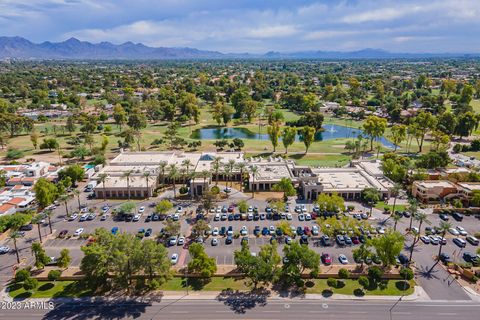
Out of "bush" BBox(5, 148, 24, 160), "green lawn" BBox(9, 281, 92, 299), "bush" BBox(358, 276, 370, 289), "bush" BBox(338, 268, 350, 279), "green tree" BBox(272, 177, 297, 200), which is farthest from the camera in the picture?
"bush" BBox(5, 148, 24, 160)

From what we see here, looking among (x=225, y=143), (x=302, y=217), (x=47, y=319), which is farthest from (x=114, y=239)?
(x=225, y=143)

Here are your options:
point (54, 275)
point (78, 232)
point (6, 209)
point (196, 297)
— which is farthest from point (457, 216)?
point (6, 209)

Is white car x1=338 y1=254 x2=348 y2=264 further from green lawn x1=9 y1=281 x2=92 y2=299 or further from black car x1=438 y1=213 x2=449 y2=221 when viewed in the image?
green lawn x1=9 y1=281 x2=92 y2=299

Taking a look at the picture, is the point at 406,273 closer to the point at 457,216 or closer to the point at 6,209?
the point at 457,216

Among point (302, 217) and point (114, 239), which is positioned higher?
point (114, 239)

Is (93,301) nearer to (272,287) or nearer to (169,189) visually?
(272,287)

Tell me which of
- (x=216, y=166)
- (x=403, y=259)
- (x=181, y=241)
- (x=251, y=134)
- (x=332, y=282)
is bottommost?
(x=181, y=241)

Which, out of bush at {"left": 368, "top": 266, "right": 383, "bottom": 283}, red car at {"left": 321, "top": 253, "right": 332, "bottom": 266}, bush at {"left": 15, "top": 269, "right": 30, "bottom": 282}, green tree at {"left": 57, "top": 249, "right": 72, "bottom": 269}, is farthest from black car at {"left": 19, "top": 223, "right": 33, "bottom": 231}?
bush at {"left": 368, "top": 266, "right": 383, "bottom": 283}
